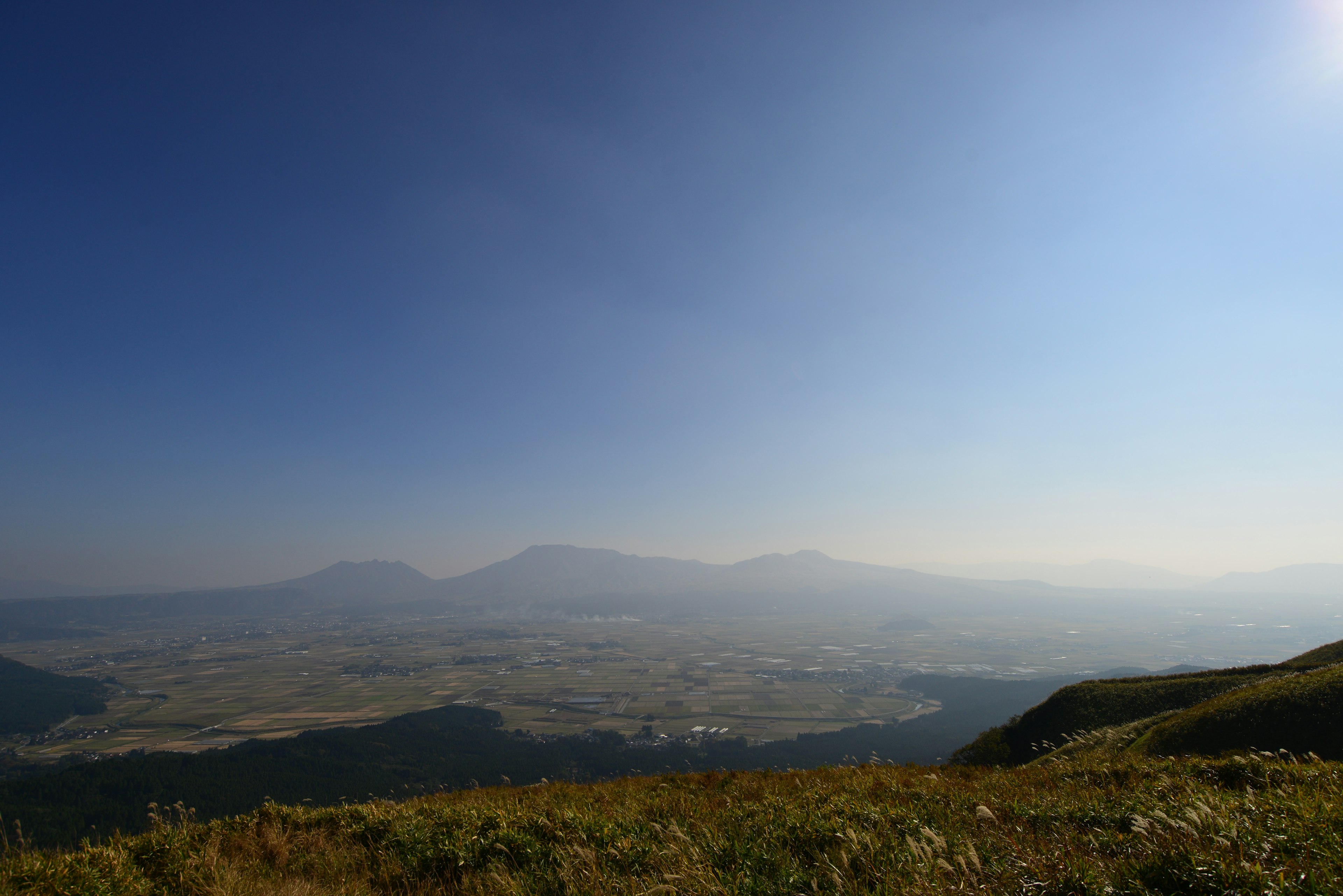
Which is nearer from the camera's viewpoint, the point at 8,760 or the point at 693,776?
the point at 693,776

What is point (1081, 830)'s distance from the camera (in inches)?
254

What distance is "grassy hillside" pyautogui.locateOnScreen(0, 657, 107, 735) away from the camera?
359 ft

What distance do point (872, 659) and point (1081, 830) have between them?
18589 cm

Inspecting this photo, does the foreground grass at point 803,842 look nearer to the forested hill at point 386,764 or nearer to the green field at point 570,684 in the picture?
the forested hill at point 386,764

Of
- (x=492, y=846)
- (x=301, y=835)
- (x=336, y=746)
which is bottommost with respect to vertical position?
(x=336, y=746)

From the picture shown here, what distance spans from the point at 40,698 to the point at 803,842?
205929mm

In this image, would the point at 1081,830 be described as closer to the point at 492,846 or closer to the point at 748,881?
the point at 748,881

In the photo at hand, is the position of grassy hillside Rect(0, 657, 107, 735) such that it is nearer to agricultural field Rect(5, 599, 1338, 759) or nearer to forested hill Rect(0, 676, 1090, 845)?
agricultural field Rect(5, 599, 1338, 759)

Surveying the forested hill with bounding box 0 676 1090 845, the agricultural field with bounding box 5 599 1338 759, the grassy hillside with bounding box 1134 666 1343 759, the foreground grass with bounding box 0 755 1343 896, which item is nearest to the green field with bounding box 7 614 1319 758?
the agricultural field with bounding box 5 599 1338 759

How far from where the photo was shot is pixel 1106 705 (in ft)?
71.5

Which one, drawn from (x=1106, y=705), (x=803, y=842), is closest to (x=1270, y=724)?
(x=1106, y=705)

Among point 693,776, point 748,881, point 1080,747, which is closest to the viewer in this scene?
point 748,881

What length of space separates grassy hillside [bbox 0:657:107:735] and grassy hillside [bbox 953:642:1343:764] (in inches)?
6712

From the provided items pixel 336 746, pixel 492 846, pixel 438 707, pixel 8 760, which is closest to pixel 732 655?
pixel 438 707
